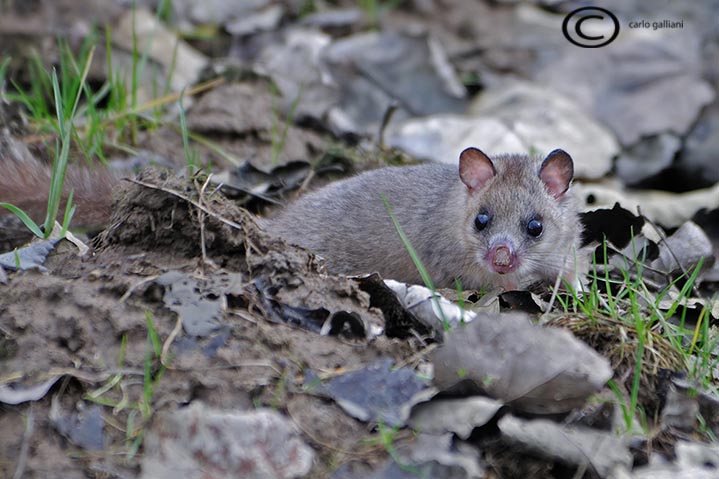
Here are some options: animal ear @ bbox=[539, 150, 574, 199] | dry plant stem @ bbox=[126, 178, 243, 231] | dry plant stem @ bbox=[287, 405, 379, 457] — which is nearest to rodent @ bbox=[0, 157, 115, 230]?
dry plant stem @ bbox=[126, 178, 243, 231]

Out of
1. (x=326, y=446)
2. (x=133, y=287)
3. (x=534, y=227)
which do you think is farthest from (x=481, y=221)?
(x=326, y=446)

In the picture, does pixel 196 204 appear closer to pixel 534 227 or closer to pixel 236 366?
pixel 236 366

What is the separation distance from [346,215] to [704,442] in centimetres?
257

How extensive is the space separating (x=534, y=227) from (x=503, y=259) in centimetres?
35

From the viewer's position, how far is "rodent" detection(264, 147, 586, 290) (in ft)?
16.6

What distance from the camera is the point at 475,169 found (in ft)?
16.9

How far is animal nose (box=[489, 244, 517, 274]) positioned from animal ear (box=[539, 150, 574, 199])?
49 centimetres

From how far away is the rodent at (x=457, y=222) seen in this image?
5062 mm

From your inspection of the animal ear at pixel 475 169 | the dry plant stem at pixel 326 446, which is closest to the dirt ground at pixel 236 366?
the dry plant stem at pixel 326 446

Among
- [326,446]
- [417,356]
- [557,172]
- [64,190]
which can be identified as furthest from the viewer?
[557,172]

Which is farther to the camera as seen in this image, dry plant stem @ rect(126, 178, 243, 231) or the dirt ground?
dry plant stem @ rect(126, 178, 243, 231)

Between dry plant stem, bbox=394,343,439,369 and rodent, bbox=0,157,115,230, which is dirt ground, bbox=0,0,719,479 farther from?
rodent, bbox=0,157,115,230

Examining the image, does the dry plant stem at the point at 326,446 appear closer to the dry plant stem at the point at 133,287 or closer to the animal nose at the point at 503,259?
the dry plant stem at the point at 133,287

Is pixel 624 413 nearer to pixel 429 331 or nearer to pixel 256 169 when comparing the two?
pixel 429 331
